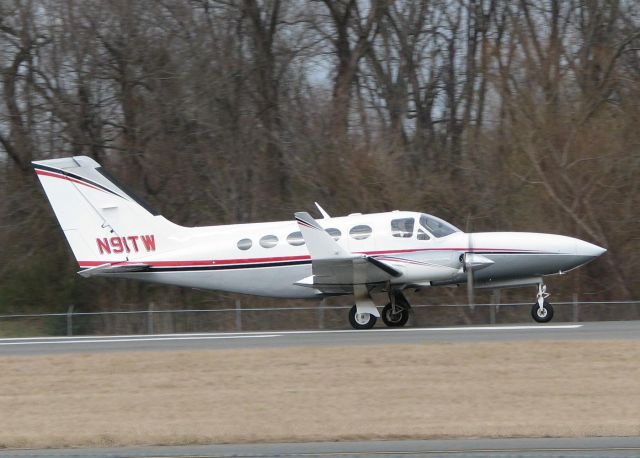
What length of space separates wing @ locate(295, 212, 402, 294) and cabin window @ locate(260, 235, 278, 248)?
41.9 inches

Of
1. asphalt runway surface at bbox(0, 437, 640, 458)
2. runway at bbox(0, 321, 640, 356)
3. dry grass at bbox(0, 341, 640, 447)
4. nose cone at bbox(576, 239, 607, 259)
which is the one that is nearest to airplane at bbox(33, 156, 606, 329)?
nose cone at bbox(576, 239, 607, 259)

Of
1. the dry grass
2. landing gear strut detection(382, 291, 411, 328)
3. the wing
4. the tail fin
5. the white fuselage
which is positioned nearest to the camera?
the dry grass

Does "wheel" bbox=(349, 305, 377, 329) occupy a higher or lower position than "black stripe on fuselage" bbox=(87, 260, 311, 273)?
lower

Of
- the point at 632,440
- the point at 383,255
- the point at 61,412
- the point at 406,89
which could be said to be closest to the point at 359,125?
the point at 406,89

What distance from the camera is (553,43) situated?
28859mm

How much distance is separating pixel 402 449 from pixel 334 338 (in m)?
9.66

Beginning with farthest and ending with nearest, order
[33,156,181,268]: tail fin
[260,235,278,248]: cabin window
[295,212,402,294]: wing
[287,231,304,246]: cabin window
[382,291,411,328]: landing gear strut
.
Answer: [33,156,181,268]: tail fin
[382,291,411,328]: landing gear strut
[260,235,278,248]: cabin window
[287,231,304,246]: cabin window
[295,212,402,294]: wing

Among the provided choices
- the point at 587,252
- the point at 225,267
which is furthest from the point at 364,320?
the point at 587,252

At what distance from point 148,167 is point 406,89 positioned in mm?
9036

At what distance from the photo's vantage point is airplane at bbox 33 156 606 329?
70.0ft

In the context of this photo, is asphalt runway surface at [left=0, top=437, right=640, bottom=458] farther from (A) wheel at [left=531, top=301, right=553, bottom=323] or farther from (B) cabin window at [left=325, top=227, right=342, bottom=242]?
(A) wheel at [left=531, top=301, right=553, bottom=323]

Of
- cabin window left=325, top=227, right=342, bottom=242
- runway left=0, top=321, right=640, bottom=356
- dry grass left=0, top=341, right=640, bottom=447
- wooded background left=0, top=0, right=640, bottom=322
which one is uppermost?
wooded background left=0, top=0, right=640, bottom=322

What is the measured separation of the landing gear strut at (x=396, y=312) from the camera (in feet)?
73.8

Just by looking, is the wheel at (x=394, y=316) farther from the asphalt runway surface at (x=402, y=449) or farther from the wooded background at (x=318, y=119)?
the asphalt runway surface at (x=402, y=449)
